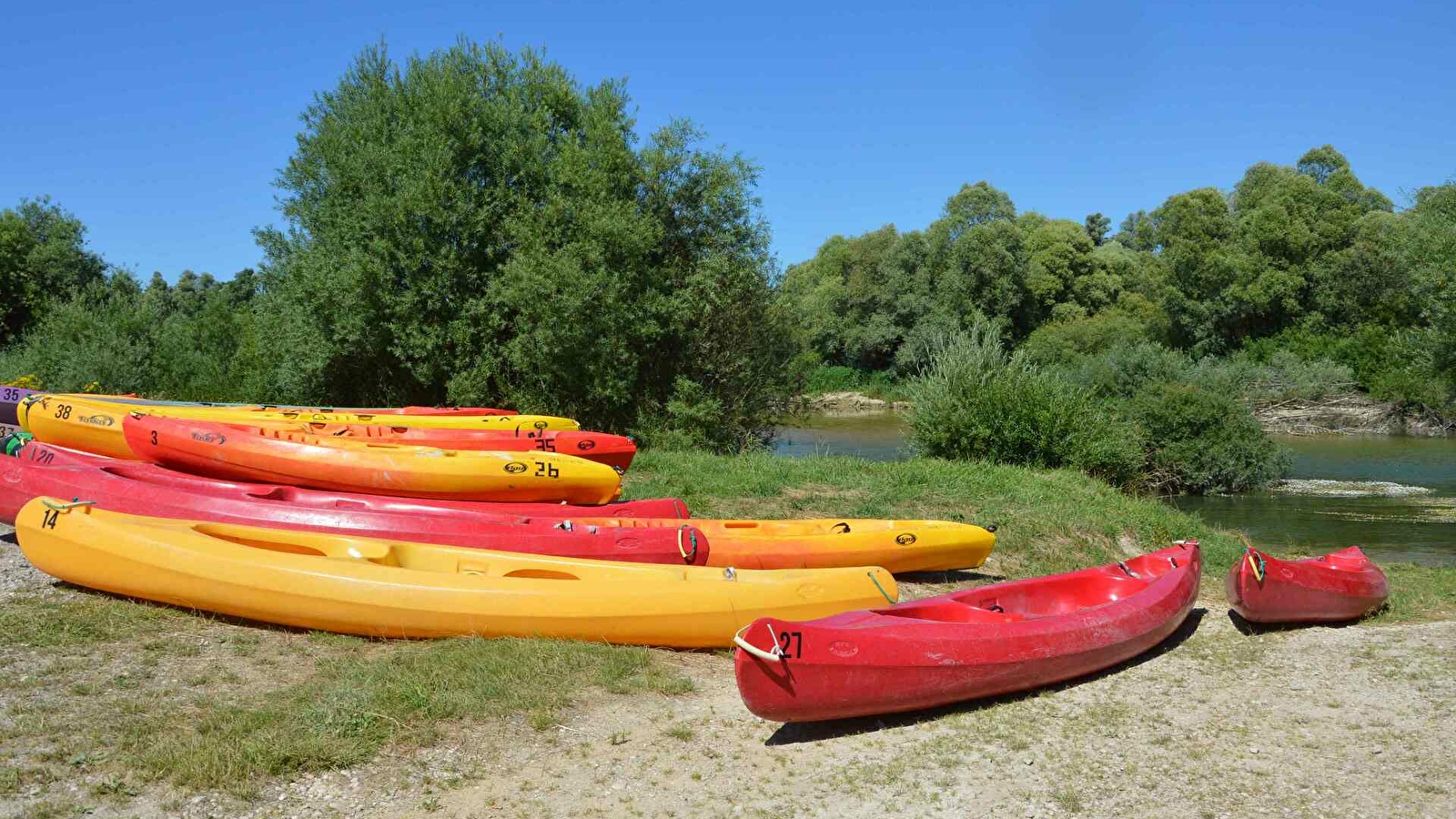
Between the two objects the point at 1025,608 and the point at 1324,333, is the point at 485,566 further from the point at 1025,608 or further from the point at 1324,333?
the point at 1324,333

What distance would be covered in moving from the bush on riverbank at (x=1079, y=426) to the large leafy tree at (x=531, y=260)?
426 centimetres

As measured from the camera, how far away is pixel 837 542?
9.10 m

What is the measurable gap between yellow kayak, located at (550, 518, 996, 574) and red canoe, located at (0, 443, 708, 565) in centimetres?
37

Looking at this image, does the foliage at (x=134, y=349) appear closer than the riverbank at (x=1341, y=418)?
Yes

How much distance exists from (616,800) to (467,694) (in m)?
1.45

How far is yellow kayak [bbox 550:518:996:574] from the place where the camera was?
8.74 metres

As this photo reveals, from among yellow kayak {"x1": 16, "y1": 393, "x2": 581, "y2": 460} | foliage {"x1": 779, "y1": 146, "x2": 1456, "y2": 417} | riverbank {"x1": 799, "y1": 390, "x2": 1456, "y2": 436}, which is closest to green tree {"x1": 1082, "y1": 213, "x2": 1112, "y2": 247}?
foliage {"x1": 779, "y1": 146, "x2": 1456, "y2": 417}

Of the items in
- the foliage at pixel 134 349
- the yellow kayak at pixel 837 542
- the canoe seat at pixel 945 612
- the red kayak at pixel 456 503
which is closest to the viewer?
the canoe seat at pixel 945 612

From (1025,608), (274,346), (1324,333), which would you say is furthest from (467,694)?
(1324,333)

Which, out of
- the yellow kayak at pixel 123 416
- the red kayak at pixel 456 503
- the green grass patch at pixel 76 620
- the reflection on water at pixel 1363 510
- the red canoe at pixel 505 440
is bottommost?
the reflection on water at pixel 1363 510

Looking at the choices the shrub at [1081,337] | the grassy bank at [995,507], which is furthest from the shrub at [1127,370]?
the grassy bank at [995,507]

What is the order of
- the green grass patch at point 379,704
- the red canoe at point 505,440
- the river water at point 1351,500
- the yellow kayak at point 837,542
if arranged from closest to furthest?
1. the green grass patch at point 379,704
2. the yellow kayak at point 837,542
3. the red canoe at point 505,440
4. the river water at point 1351,500

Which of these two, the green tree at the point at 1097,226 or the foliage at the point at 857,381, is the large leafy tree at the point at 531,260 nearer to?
the foliage at the point at 857,381

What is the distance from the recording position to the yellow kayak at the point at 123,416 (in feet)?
38.2
